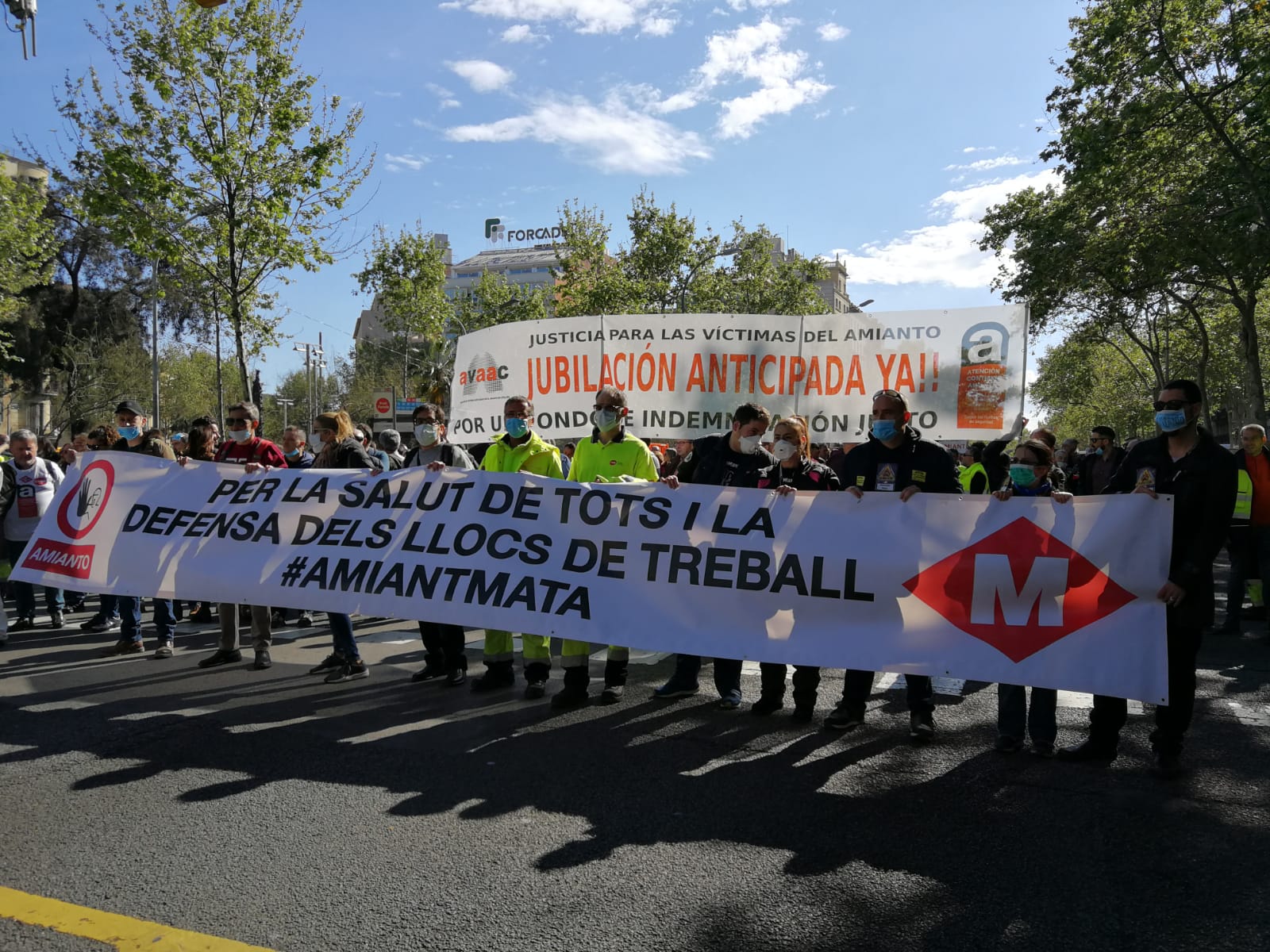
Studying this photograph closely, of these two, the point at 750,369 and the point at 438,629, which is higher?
the point at 750,369

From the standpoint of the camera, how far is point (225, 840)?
3.65 m

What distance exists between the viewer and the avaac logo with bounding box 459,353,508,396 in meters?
8.76

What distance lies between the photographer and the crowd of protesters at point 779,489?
4.55m

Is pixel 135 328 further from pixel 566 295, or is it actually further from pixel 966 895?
pixel 966 895

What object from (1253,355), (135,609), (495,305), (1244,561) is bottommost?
(135,609)

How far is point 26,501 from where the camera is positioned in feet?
28.9

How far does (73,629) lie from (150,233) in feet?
27.0

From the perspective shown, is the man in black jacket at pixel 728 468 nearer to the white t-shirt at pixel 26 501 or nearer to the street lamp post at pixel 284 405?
the white t-shirt at pixel 26 501

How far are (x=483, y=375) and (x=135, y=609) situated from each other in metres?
3.69

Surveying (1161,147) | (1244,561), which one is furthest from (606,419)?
(1161,147)

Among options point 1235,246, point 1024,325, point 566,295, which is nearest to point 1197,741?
point 1024,325

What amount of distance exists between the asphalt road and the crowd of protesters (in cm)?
25

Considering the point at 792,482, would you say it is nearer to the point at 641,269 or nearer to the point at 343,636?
the point at 343,636

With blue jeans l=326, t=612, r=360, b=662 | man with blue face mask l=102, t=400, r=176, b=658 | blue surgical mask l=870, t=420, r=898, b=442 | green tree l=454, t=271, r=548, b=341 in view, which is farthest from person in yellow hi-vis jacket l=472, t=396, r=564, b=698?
green tree l=454, t=271, r=548, b=341
